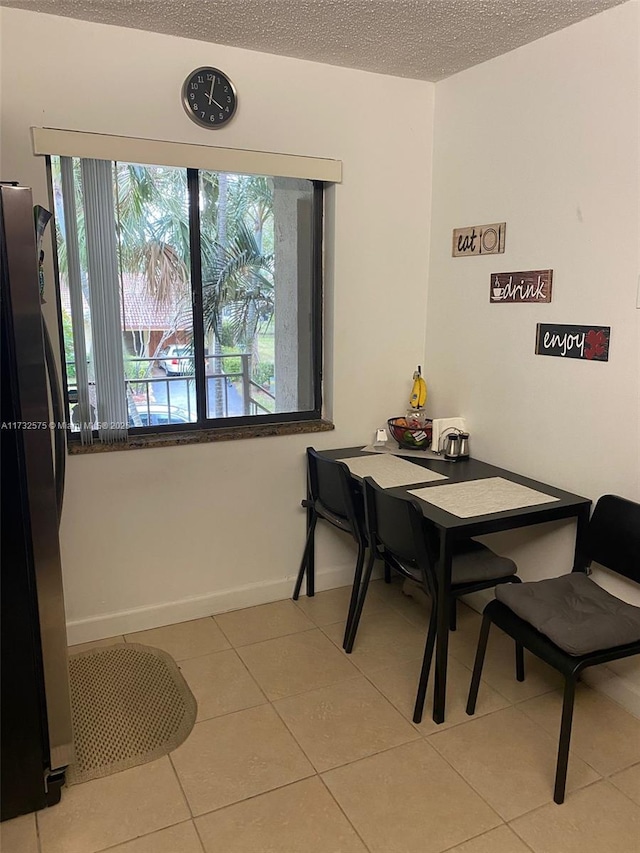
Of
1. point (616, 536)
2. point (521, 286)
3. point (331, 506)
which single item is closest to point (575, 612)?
point (616, 536)

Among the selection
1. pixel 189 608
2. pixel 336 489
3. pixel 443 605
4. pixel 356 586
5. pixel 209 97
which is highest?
pixel 209 97

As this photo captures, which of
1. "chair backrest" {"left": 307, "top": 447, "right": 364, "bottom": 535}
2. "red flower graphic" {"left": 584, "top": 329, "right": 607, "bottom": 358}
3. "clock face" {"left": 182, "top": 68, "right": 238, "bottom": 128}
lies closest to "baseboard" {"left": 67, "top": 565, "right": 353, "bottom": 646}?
"chair backrest" {"left": 307, "top": 447, "right": 364, "bottom": 535}

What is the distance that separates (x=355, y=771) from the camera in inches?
78.4

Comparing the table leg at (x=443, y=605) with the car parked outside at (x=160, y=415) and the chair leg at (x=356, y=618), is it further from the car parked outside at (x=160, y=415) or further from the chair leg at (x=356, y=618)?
the car parked outside at (x=160, y=415)

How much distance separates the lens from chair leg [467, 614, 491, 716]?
216 centimetres

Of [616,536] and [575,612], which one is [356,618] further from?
[616,536]

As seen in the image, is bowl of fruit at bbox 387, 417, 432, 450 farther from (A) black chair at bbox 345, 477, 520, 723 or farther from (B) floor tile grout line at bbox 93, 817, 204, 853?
(B) floor tile grout line at bbox 93, 817, 204, 853

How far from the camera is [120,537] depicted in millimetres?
2699

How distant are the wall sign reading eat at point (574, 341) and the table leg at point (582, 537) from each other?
1.80 feet

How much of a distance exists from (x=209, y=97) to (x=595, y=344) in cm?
174

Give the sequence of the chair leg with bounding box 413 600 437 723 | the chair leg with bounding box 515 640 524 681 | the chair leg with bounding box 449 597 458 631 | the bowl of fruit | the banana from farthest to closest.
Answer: the banana
the bowl of fruit
the chair leg with bounding box 449 597 458 631
the chair leg with bounding box 515 640 524 681
the chair leg with bounding box 413 600 437 723

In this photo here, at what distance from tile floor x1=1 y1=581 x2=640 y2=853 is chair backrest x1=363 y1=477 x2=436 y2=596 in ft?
1.64

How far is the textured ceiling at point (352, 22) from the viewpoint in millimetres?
2146

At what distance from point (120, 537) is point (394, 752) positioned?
1371mm
